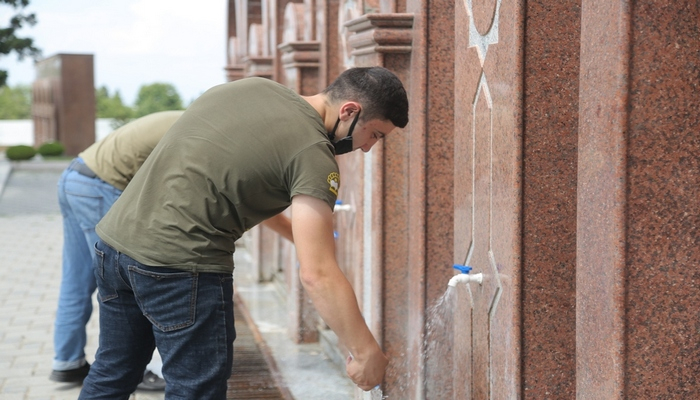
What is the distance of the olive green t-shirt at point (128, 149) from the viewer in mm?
4520

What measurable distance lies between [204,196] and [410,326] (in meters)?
1.86

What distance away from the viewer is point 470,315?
10.8 ft

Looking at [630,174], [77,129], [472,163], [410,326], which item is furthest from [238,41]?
[77,129]

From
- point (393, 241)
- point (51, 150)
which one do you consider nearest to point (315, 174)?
point (393, 241)

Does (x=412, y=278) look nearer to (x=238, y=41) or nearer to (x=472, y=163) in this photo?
(x=472, y=163)

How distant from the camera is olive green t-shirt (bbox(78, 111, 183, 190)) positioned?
452cm

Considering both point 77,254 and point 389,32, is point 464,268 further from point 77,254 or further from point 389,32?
point 77,254

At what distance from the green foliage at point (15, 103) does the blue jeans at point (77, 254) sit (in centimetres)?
4734

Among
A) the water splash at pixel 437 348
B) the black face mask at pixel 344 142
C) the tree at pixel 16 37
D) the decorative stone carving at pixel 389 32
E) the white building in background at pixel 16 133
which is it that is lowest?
the white building in background at pixel 16 133

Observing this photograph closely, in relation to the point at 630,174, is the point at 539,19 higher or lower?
higher

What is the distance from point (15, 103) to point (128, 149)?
4971 cm

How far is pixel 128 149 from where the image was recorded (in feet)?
15.0

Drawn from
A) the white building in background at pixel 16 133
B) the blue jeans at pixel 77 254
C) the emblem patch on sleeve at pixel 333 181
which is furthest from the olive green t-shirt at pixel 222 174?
the white building in background at pixel 16 133

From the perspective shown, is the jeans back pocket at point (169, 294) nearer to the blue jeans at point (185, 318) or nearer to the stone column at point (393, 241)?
the blue jeans at point (185, 318)
